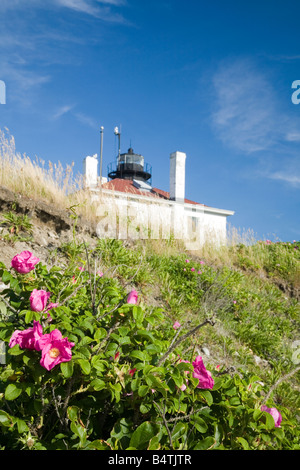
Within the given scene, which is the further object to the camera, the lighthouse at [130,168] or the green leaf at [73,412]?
the lighthouse at [130,168]

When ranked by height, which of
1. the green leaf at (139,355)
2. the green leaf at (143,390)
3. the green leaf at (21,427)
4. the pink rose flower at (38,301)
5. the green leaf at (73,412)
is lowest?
the green leaf at (21,427)

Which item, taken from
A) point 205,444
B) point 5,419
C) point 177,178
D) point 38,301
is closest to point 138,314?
point 38,301

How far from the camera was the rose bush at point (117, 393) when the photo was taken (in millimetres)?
1360

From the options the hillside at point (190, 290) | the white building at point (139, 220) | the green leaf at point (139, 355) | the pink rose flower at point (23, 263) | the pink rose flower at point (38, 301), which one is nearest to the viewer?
the green leaf at point (139, 355)

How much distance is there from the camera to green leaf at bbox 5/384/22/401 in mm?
1368

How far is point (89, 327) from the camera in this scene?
1.53m

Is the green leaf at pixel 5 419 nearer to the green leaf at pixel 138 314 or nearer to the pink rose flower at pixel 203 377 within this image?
the green leaf at pixel 138 314

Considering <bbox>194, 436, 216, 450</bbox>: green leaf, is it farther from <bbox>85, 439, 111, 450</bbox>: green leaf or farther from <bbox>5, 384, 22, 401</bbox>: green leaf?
<bbox>5, 384, 22, 401</bbox>: green leaf

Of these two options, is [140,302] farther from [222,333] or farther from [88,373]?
[222,333]

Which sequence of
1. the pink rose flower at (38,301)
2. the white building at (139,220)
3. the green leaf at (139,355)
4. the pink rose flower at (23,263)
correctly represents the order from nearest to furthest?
the green leaf at (139,355), the pink rose flower at (38,301), the pink rose flower at (23,263), the white building at (139,220)

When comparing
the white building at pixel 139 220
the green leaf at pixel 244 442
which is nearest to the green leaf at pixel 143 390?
the green leaf at pixel 244 442

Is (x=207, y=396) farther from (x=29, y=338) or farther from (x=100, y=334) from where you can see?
(x=29, y=338)

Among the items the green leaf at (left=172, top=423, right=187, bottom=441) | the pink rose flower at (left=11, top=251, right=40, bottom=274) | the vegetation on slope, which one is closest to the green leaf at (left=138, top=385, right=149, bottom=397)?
the vegetation on slope
